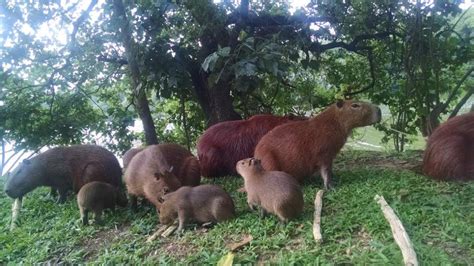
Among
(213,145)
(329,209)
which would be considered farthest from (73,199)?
(329,209)

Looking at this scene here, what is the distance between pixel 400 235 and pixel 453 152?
1550mm

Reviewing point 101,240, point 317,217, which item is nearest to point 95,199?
Answer: point 101,240

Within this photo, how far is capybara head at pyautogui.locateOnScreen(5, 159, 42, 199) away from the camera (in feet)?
14.5

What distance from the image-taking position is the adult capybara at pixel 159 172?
379 cm

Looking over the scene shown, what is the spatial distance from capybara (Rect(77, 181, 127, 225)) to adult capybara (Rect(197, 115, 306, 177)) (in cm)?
133

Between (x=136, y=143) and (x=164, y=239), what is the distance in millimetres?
4831

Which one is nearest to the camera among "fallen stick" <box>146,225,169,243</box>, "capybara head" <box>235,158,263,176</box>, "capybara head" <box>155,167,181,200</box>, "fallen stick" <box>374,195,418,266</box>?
"fallen stick" <box>374,195,418,266</box>

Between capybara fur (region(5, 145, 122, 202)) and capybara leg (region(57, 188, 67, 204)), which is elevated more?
capybara fur (region(5, 145, 122, 202))

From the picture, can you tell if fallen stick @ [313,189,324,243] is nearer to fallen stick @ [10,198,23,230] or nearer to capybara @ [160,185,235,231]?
capybara @ [160,185,235,231]

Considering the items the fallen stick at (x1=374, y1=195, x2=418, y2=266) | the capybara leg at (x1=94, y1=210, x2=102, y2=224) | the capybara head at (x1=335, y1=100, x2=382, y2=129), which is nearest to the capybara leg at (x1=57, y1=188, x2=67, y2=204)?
the capybara leg at (x1=94, y1=210, x2=102, y2=224)

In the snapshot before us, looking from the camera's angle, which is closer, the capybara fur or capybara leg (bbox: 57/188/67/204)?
the capybara fur

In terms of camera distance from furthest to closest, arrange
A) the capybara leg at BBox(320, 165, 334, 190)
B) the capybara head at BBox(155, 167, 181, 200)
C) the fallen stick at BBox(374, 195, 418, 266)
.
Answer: the capybara leg at BBox(320, 165, 334, 190)
the capybara head at BBox(155, 167, 181, 200)
the fallen stick at BBox(374, 195, 418, 266)

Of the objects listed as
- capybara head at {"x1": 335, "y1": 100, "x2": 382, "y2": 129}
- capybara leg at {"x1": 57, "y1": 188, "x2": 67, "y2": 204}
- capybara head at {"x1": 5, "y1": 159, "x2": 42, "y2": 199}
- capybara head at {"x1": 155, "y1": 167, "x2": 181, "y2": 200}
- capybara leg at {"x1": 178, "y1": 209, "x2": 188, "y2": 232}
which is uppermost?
capybara head at {"x1": 335, "y1": 100, "x2": 382, "y2": 129}

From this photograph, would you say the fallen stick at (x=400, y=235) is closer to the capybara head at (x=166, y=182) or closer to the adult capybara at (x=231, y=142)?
the capybara head at (x=166, y=182)
